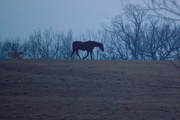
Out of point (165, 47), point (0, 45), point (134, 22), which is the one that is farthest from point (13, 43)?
→ point (165, 47)

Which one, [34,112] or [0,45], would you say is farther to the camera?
[0,45]

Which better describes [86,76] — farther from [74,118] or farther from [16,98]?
[74,118]

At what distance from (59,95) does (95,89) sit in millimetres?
1679

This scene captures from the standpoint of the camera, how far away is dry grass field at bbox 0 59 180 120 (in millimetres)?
9312

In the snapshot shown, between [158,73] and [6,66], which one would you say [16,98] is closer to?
[6,66]

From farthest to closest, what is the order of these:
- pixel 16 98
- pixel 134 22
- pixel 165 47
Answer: pixel 134 22 → pixel 165 47 → pixel 16 98

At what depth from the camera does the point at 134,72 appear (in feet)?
49.2

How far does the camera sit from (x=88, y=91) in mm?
11711

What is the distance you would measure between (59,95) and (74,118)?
2.44 m

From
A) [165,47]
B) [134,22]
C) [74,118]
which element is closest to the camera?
[74,118]

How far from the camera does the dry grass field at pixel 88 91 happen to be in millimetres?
9312

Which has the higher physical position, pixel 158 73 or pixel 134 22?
pixel 134 22

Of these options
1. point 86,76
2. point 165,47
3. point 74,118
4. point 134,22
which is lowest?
point 74,118

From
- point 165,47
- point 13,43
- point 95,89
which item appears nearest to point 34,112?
point 95,89
